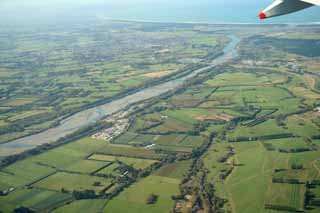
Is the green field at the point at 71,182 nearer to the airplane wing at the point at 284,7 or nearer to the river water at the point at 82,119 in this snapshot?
the river water at the point at 82,119

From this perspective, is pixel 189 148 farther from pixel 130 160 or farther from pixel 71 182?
pixel 71 182

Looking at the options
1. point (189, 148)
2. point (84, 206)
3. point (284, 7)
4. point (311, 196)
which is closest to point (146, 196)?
point (84, 206)

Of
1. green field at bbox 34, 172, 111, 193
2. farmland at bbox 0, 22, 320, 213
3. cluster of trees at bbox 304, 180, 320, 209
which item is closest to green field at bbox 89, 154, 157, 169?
farmland at bbox 0, 22, 320, 213

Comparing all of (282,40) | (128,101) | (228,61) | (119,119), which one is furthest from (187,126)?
(282,40)

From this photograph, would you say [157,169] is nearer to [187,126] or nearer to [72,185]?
[72,185]

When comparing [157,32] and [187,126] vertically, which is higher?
[157,32]

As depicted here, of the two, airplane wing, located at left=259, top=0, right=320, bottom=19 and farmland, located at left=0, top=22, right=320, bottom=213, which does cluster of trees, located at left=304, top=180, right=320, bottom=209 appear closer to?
farmland, located at left=0, top=22, right=320, bottom=213
